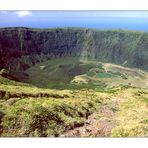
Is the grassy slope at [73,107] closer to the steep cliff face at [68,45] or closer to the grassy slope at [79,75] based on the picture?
the grassy slope at [79,75]

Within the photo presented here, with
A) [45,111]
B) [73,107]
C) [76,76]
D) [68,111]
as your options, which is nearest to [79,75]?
[76,76]

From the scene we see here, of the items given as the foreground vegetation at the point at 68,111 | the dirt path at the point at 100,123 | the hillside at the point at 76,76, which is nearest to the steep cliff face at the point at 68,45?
the hillside at the point at 76,76

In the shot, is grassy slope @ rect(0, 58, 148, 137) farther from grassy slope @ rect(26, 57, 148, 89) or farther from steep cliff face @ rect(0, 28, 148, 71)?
steep cliff face @ rect(0, 28, 148, 71)

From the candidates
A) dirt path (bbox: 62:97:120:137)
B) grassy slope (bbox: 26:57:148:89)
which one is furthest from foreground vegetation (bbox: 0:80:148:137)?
grassy slope (bbox: 26:57:148:89)

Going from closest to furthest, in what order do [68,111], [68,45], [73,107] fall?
[68,111], [73,107], [68,45]

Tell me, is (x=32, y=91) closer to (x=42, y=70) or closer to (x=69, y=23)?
(x=42, y=70)

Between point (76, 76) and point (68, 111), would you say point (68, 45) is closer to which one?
point (76, 76)
